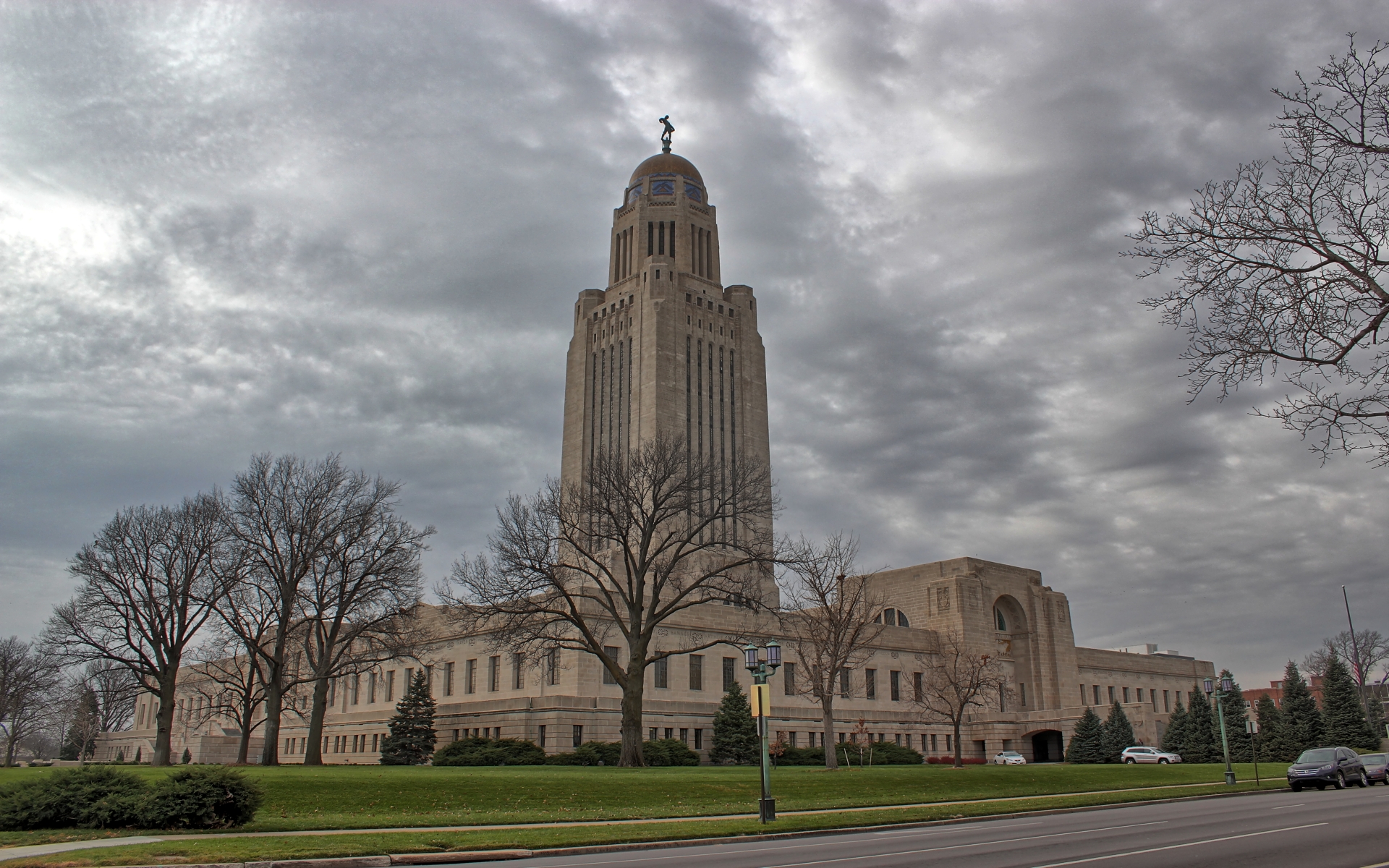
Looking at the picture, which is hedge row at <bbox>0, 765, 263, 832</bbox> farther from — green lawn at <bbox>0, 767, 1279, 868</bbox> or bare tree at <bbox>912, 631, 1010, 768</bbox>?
bare tree at <bbox>912, 631, 1010, 768</bbox>

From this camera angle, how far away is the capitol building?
60.4 m

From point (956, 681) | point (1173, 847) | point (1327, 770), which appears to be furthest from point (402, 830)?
point (956, 681)

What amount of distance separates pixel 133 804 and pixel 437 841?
6.67 metres

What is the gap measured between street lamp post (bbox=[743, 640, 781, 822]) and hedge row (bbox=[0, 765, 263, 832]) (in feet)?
36.1

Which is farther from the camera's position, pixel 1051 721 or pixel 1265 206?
pixel 1051 721

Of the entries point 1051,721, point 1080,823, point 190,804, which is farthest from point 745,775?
point 1051,721

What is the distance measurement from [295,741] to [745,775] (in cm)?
5955

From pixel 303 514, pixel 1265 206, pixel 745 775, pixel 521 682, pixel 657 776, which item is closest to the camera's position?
pixel 1265 206

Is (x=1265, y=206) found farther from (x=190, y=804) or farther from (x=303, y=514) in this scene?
(x=303, y=514)

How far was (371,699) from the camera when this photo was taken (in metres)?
72.7

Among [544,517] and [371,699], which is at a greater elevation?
[544,517]

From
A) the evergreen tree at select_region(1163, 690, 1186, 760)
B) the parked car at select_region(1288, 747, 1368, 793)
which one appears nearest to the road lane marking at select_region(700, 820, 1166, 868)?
the parked car at select_region(1288, 747, 1368, 793)

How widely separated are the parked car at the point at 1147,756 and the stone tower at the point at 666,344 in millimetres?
41901

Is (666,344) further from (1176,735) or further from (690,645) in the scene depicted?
(1176,735)
